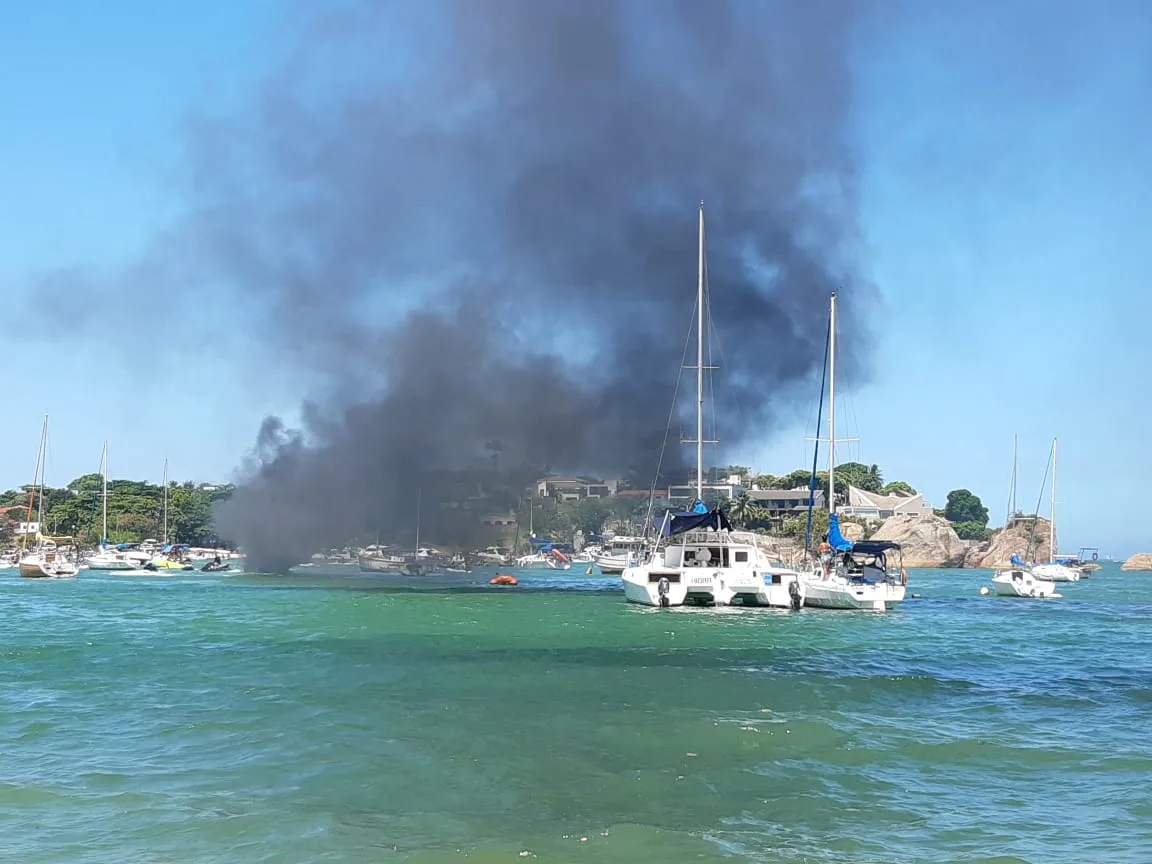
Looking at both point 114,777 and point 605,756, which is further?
point 605,756

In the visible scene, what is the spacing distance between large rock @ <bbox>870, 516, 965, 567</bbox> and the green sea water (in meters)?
120

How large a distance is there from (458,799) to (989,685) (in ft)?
61.1

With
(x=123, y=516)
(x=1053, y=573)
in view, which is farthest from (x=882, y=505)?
(x=123, y=516)

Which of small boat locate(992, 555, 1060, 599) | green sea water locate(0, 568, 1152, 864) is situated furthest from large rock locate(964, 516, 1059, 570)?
green sea water locate(0, 568, 1152, 864)

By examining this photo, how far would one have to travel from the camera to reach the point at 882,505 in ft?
609

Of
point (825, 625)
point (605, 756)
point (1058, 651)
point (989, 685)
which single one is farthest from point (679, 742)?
point (825, 625)

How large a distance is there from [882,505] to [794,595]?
14040 cm

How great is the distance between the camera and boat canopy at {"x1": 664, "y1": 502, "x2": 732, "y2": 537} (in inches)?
2191

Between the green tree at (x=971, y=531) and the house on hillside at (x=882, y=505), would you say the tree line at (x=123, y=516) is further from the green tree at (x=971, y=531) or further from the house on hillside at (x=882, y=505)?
the green tree at (x=971, y=531)

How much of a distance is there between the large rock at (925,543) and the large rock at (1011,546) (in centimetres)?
233

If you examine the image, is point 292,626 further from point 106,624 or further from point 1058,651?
point 1058,651

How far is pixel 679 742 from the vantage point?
18500 millimetres

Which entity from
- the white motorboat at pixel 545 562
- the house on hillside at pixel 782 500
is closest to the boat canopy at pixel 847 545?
the white motorboat at pixel 545 562

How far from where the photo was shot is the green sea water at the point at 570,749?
1258cm
